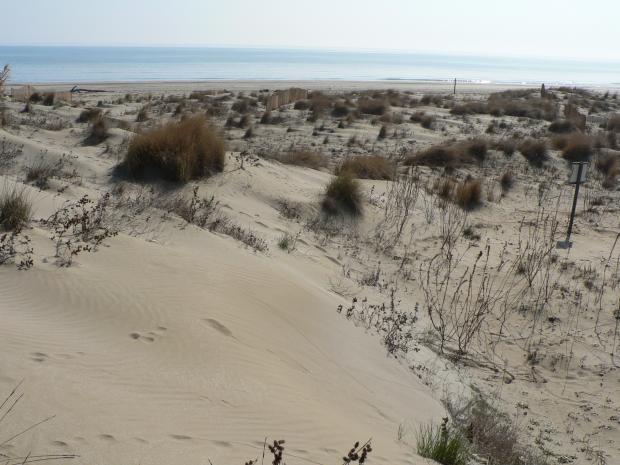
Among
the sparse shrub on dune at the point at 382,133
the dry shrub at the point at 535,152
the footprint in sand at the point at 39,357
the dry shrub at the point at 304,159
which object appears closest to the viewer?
the footprint in sand at the point at 39,357

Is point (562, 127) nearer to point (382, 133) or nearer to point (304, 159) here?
point (382, 133)

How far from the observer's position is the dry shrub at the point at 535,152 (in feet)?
52.7

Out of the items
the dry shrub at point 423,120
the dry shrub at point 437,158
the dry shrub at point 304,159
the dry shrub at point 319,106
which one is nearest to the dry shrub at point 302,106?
the dry shrub at point 319,106

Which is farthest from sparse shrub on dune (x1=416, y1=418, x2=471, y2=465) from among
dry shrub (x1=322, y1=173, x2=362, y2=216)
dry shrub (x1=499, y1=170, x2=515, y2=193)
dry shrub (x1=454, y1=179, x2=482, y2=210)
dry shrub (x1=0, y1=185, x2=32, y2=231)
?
dry shrub (x1=499, y1=170, x2=515, y2=193)

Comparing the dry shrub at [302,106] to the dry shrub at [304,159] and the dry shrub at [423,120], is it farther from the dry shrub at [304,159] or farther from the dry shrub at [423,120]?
the dry shrub at [304,159]

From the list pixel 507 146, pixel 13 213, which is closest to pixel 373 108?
Answer: pixel 507 146

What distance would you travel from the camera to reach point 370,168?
515 inches

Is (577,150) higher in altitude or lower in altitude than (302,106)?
lower

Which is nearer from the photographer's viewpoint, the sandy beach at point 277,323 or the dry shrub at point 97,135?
the sandy beach at point 277,323

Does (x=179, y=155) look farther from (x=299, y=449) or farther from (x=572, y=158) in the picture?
(x=572, y=158)

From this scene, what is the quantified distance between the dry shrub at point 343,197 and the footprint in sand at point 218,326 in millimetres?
5772

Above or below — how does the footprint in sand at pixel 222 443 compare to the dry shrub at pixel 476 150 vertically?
below

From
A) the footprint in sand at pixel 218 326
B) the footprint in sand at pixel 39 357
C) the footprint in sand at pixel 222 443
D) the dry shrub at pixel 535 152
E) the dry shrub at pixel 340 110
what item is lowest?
the footprint in sand at pixel 222 443

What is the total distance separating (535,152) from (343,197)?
320 inches
